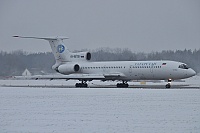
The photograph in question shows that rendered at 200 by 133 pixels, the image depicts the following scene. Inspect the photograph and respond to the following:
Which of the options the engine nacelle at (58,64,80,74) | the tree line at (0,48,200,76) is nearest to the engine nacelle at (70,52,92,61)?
the engine nacelle at (58,64,80,74)

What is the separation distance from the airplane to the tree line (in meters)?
24.5

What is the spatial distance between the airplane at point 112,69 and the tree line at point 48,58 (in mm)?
24488

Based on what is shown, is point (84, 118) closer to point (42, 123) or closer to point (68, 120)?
point (68, 120)

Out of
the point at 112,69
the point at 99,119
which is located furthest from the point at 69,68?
the point at 99,119

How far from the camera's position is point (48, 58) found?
98.1 meters

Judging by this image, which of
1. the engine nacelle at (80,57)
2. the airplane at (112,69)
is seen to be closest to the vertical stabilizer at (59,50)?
the airplane at (112,69)

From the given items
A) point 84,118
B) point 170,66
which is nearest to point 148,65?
point 170,66

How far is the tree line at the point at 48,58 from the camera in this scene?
7356 centimetres

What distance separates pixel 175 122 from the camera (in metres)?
13.4

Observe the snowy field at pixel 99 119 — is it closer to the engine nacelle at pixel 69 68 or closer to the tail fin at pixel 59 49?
the engine nacelle at pixel 69 68

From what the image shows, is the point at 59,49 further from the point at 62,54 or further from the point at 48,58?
the point at 48,58

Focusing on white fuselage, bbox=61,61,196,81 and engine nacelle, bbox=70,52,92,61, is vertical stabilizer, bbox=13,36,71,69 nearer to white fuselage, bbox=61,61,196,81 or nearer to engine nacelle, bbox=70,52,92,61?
engine nacelle, bbox=70,52,92,61

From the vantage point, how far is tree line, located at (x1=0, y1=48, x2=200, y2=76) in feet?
241

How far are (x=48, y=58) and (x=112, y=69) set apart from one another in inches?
2275
